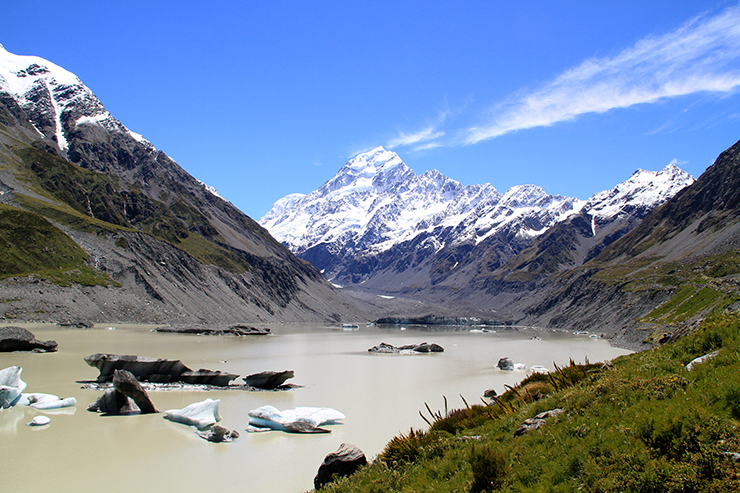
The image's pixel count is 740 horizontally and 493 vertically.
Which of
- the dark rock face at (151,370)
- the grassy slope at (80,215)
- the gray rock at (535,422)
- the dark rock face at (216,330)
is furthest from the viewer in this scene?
the grassy slope at (80,215)

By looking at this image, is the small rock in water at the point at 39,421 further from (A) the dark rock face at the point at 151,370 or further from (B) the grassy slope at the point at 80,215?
(B) the grassy slope at the point at 80,215

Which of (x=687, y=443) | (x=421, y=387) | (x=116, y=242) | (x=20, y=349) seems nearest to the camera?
(x=687, y=443)

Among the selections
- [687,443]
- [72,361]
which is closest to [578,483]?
[687,443]

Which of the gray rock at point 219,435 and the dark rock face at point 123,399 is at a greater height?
the dark rock face at point 123,399

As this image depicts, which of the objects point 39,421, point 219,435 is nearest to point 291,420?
point 219,435

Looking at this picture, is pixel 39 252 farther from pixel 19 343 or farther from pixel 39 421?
pixel 39 421

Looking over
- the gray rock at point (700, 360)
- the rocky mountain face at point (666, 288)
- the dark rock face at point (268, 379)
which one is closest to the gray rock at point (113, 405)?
the dark rock face at point (268, 379)

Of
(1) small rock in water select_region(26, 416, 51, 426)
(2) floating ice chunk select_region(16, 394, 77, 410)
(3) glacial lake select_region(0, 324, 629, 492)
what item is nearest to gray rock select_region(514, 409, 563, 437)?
(3) glacial lake select_region(0, 324, 629, 492)

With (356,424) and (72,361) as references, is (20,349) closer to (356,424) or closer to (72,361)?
(72,361)
